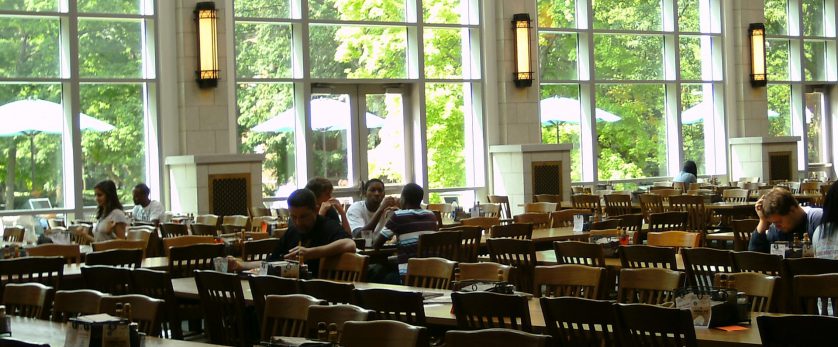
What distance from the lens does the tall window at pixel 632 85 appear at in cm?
1992

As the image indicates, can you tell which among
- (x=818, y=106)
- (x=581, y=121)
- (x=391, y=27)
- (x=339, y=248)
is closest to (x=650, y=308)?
(x=339, y=248)

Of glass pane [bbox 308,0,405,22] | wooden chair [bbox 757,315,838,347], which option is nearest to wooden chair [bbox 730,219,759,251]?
wooden chair [bbox 757,315,838,347]

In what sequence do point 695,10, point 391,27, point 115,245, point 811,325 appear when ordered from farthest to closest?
1. point 695,10
2. point 391,27
3. point 115,245
4. point 811,325

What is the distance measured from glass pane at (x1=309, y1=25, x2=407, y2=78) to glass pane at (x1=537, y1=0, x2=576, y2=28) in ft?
8.59

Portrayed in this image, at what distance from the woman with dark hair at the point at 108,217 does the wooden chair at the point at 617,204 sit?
20.2 feet

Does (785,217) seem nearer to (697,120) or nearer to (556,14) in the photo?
(556,14)

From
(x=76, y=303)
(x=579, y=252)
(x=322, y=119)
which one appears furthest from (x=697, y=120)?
(x=76, y=303)

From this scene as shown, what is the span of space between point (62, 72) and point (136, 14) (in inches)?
47.8

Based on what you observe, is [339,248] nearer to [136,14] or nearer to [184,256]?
[184,256]

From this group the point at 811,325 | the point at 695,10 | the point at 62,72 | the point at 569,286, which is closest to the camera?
the point at 811,325

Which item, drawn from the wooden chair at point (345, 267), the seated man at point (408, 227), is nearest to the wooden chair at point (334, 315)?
the wooden chair at point (345, 267)

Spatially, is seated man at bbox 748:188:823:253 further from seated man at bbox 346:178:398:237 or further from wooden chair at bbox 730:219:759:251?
seated man at bbox 346:178:398:237

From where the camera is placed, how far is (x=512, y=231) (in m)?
9.70

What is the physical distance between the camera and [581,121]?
2023 cm
